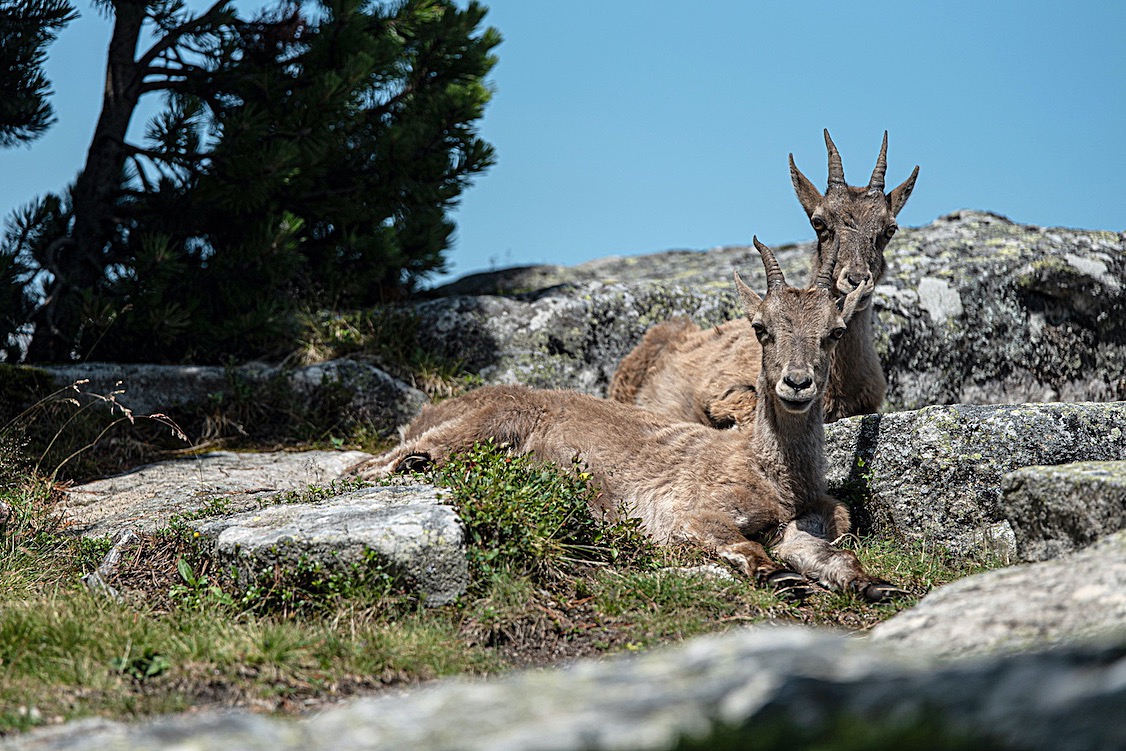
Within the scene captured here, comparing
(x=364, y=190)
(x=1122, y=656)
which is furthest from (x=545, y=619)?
(x=364, y=190)

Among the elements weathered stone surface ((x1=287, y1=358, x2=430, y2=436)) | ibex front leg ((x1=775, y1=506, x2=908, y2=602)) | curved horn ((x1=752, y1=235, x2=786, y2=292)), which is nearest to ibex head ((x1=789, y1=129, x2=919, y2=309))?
curved horn ((x1=752, y1=235, x2=786, y2=292))

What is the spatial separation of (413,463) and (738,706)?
20.3 ft

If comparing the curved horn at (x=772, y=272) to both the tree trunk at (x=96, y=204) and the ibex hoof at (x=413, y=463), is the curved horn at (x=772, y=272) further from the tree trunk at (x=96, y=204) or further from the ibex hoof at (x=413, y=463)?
the tree trunk at (x=96, y=204)

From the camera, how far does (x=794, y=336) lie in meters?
6.94

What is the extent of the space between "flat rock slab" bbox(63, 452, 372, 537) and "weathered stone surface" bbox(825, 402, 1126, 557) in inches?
167

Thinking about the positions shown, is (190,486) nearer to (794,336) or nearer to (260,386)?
(260,386)

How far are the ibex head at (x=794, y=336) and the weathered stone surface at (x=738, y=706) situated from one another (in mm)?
4051

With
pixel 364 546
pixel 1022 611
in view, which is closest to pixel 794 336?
pixel 364 546

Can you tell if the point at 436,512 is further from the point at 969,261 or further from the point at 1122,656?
the point at 969,261

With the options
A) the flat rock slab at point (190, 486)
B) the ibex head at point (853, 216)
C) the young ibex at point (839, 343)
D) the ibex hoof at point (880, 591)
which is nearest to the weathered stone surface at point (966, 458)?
the young ibex at point (839, 343)

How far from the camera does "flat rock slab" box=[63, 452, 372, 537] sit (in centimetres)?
723

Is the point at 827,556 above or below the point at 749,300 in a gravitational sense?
below

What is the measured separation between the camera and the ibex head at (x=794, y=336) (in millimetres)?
6750

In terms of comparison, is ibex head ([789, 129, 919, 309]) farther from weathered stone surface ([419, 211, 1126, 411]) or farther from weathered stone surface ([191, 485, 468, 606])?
weathered stone surface ([191, 485, 468, 606])
